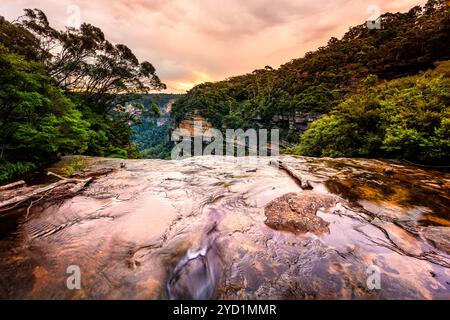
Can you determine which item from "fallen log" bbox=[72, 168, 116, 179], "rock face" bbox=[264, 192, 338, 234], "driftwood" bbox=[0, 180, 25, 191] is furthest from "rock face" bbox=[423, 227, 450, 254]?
"driftwood" bbox=[0, 180, 25, 191]

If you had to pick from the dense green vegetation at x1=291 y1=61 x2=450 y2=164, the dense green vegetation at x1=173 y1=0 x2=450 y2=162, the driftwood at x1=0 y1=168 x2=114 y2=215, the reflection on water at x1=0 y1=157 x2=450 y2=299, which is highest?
the dense green vegetation at x1=173 y1=0 x2=450 y2=162

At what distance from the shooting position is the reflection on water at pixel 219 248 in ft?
8.01

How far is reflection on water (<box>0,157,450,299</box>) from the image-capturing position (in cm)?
244

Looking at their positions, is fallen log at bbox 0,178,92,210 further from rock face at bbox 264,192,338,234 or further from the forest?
rock face at bbox 264,192,338,234

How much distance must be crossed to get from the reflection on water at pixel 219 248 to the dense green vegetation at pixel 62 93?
15.6 ft

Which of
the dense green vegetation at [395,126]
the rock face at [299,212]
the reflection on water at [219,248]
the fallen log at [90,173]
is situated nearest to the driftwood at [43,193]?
the reflection on water at [219,248]

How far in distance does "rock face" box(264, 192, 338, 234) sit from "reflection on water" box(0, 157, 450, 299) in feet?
0.62

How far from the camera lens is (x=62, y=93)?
14.3 metres

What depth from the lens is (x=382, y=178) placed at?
6852 mm

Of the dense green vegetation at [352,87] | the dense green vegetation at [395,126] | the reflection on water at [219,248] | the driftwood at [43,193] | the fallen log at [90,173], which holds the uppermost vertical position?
the dense green vegetation at [352,87]

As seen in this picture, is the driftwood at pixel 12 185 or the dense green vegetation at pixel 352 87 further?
the dense green vegetation at pixel 352 87

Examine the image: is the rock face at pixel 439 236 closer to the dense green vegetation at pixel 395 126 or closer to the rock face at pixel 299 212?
the rock face at pixel 299 212
